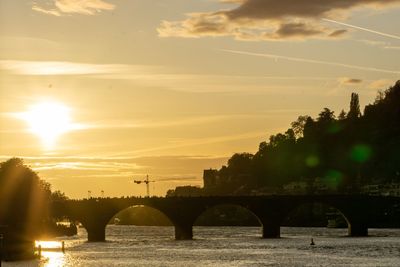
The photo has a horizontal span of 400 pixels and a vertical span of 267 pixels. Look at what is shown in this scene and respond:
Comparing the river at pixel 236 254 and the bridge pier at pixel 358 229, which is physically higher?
the bridge pier at pixel 358 229

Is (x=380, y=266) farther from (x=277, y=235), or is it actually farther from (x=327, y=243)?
(x=277, y=235)

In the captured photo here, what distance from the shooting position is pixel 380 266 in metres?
101

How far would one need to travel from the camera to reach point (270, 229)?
168125mm

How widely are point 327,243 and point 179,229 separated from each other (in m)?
30.9

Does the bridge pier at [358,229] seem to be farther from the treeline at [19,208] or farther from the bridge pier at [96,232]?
the treeline at [19,208]

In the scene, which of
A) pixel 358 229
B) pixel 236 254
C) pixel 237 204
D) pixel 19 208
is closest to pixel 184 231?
pixel 237 204

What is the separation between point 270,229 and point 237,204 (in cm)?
681

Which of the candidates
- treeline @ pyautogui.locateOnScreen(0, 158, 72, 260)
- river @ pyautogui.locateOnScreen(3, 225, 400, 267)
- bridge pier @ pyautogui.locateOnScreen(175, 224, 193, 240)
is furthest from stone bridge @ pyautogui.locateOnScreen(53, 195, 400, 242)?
river @ pyautogui.locateOnScreen(3, 225, 400, 267)

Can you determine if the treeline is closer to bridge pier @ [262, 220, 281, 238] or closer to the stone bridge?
the stone bridge

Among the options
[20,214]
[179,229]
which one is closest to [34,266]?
→ [20,214]

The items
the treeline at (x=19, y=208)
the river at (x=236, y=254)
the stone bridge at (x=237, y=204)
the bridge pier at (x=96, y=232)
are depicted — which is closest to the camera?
the river at (x=236, y=254)

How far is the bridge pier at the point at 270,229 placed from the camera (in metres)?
168

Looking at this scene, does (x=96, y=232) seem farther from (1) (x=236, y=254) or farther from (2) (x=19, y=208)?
(1) (x=236, y=254)

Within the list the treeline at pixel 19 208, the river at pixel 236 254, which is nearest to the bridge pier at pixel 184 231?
the river at pixel 236 254
